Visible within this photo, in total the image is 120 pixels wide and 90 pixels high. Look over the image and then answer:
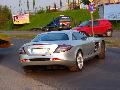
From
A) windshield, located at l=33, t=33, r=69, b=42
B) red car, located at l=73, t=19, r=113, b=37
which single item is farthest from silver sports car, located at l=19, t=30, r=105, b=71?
red car, located at l=73, t=19, r=113, b=37

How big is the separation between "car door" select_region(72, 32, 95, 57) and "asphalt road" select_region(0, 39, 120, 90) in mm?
464

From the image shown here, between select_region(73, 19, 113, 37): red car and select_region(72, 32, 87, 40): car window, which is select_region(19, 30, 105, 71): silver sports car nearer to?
select_region(72, 32, 87, 40): car window

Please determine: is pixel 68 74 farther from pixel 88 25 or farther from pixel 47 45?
pixel 88 25

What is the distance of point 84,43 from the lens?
13445 millimetres

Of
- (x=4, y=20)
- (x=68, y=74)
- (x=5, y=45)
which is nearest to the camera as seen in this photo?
(x=68, y=74)

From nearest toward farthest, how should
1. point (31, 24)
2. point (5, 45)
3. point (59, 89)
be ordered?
1. point (59, 89)
2. point (5, 45)
3. point (31, 24)

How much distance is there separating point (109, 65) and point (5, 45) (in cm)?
717

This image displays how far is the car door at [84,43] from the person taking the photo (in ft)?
43.0

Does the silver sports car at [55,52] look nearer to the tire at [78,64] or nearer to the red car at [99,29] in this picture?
the tire at [78,64]

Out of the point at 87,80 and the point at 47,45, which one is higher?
the point at 47,45

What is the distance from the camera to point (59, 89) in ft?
31.2

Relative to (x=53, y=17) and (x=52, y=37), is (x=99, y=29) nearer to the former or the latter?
(x=52, y=37)

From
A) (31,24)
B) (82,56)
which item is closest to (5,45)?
(82,56)

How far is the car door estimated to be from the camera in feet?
43.0
